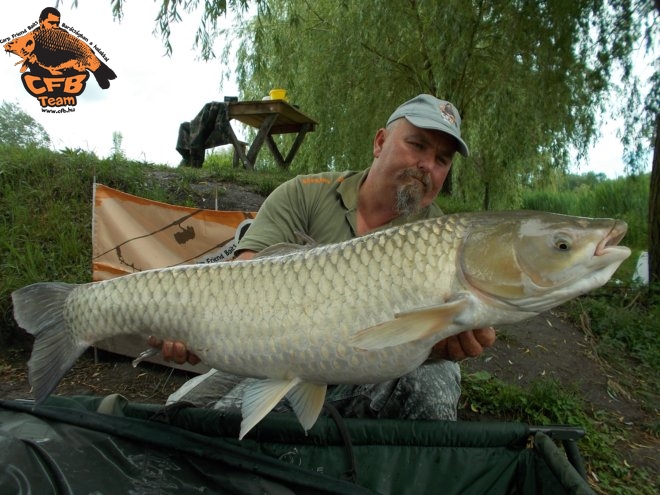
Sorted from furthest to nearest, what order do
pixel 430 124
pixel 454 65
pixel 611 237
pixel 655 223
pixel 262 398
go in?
pixel 454 65
pixel 655 223
pixel 430 124
pixel 262 398
pixel 611 237

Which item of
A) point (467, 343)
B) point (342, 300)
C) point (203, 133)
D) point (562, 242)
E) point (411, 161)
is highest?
point (203, 133)

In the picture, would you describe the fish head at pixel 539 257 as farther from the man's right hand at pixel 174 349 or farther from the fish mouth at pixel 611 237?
the man's right hand at pixel 174 349

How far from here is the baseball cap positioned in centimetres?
154

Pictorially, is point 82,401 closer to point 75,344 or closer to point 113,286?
point 75,344

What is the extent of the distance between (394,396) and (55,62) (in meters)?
4.96

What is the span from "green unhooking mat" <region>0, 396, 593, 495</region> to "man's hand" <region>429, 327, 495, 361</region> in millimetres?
196

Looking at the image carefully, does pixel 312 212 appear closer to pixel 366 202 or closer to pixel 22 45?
pixel 366 202

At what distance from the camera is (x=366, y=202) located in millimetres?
1637

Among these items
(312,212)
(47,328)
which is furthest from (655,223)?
(47,328)

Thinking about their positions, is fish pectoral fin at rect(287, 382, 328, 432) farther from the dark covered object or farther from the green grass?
the dark covered object

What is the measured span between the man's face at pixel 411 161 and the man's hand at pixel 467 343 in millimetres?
625

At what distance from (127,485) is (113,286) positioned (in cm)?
42

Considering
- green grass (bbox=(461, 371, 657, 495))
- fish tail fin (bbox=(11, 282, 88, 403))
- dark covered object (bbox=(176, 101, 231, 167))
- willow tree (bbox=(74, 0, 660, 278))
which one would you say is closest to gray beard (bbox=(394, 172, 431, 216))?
green grass (bbox=(461, 371, 657, 495))

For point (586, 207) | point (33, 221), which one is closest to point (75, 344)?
point (33, 221)
